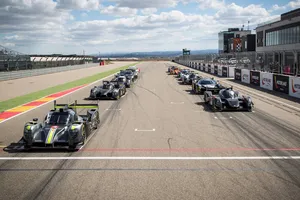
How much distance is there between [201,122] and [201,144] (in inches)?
168

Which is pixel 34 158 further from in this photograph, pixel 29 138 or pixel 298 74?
pixel 298 74

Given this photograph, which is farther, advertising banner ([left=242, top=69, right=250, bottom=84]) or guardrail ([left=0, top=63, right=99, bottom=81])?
guardrail ([left=0, top=63, right=99, bottom=81])

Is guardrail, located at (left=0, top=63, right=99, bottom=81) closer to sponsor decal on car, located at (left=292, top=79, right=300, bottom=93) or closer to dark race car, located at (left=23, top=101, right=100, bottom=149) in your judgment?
dark race car, located at (left=23, top=101, right=100, bottom=149)

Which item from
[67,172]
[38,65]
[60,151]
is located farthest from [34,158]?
[38,65]

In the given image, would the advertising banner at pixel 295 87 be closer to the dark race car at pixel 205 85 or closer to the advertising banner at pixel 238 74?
the dark race car at pixel 205 85

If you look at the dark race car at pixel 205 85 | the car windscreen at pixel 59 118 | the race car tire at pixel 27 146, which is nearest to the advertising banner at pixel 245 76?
the dark race car at pixel 205 85

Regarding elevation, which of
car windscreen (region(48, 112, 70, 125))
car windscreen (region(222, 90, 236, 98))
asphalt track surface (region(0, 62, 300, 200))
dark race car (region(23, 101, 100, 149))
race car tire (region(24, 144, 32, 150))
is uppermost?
car windscreen (region(222, 90, 236, 98))

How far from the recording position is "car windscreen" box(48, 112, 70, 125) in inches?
514

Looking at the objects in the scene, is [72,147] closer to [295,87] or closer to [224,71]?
[295,87]

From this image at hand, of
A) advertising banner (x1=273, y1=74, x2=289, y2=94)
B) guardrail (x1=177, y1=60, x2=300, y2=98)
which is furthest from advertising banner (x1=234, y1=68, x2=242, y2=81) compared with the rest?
advertising banner (x1=273, y1=74, x2=289, y2=94)

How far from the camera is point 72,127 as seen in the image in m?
12.2

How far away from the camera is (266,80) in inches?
1292

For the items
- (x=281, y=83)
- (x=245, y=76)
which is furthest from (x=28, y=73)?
(x=281, y=83)

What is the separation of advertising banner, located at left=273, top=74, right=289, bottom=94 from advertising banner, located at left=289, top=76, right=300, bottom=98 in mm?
796
